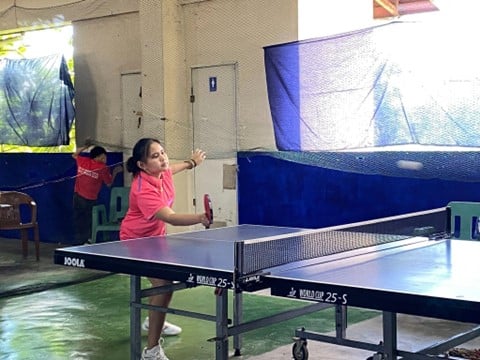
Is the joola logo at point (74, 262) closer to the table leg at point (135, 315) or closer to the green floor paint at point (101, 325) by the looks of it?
the table leg at point (135, 315)

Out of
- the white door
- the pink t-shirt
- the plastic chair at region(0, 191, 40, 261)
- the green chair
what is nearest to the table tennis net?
the pink t-shirt

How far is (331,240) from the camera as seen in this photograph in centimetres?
405

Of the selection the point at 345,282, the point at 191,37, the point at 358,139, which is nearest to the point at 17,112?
the point at 191,37

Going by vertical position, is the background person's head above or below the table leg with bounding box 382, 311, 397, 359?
above

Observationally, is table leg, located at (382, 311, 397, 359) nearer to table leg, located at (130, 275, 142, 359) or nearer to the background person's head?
table leg, located at (130, 275, 142, 359)

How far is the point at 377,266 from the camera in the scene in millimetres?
3496

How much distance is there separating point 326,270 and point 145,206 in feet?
6.06

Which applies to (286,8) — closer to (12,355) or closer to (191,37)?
(191,37)

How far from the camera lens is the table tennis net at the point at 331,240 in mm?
3439

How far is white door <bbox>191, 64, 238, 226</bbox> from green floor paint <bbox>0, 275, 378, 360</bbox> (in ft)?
5.53

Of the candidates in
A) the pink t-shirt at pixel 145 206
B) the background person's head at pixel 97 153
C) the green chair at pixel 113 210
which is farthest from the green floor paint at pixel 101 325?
the background person's head at pixel 97 153

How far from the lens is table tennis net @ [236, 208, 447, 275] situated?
11.3ft

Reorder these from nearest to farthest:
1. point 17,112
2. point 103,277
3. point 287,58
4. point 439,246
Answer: point 439,246, point 287,58, point 103,277, point 17,112

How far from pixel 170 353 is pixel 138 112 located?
16.2ft
